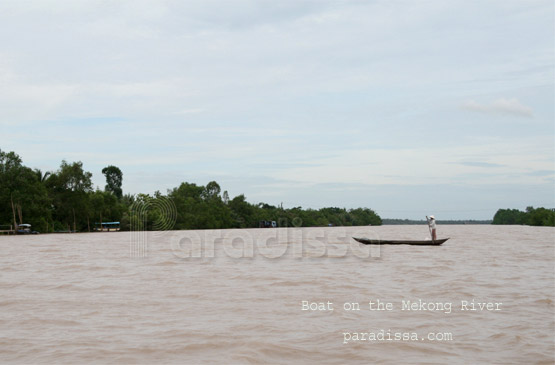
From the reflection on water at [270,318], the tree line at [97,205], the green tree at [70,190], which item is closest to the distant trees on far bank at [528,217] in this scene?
the tree line at [97,205]

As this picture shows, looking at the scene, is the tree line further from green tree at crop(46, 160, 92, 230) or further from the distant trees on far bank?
the distant trees on far bank

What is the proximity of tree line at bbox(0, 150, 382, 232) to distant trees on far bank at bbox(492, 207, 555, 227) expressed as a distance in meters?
64.7

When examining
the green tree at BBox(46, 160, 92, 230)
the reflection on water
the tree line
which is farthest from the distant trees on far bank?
the reflection on water

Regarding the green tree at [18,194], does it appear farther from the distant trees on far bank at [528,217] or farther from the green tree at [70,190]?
the distant trees on far bank at [528,217]

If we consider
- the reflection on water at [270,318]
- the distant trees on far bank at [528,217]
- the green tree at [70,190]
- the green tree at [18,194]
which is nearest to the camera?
the reflection on water at [270,318]

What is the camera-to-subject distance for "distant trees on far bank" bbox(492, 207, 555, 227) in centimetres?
11504

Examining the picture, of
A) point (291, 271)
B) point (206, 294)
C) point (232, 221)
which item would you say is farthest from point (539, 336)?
point (232, 221)

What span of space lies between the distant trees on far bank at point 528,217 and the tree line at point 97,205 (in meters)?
64.7

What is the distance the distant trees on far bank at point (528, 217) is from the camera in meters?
115

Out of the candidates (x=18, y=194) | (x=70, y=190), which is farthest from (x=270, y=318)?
(x=70, y=190)

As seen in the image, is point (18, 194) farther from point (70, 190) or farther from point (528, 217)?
point (528, 217)

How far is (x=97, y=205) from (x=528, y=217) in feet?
384

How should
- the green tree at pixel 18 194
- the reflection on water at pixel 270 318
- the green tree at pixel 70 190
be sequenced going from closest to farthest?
the reflection on water at pixel 270 318
the green tree at pixel 18 194
the green tree at pixel 70 190

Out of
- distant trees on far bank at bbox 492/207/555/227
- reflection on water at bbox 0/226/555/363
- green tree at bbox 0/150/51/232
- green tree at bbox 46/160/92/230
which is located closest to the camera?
reflection on water at bbox 0/226/555/363
